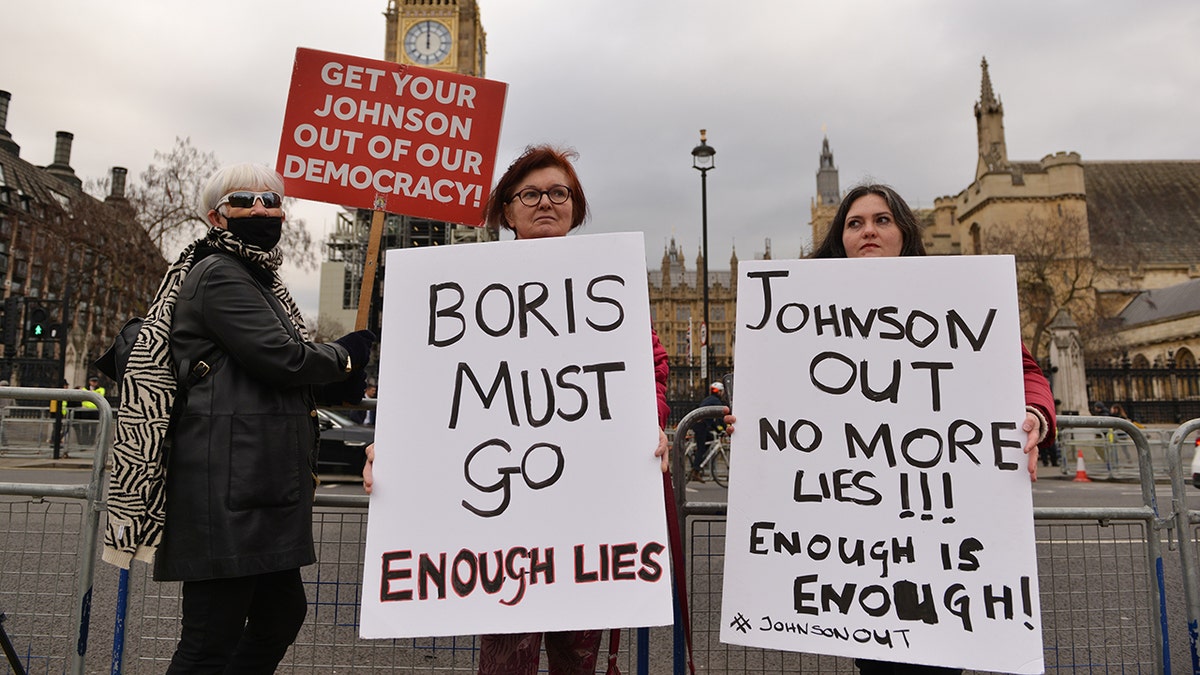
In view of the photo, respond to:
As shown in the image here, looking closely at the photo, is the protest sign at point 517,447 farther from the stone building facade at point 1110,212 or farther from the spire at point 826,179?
the spire at point 826,179

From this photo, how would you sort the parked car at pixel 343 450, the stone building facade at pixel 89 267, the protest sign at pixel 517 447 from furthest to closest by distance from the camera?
the stone building facade at pixel 89 267 < the parked car at pixel 343 450 < the protest sign at pixel 517 447

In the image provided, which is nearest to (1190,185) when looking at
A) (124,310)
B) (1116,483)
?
(1116,483)

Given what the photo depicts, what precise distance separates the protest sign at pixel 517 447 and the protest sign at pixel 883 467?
36cm

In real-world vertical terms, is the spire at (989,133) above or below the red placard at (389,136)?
above

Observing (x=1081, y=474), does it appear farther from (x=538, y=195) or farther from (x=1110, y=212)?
(x=1110, y=212)

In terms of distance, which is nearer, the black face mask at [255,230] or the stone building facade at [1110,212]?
Result: the black face mask at [255,230]

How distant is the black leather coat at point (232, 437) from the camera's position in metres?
2.00

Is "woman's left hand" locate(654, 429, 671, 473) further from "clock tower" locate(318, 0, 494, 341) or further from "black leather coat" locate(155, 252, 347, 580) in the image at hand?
"clock tower" locate(318, 0, 494, 341)

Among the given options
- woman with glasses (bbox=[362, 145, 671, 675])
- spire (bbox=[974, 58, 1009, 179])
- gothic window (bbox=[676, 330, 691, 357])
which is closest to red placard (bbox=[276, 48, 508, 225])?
woman with glasses (bbox=[362, 145, 671, 675])

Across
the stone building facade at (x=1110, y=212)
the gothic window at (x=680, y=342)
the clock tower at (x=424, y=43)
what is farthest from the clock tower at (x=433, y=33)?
the stone building facade at (x=1110, y=212)

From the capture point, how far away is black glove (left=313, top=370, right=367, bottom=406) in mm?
2457

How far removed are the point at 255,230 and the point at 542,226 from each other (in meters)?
0.90

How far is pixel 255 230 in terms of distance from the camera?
2219 mm

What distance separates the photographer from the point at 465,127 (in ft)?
10.8
